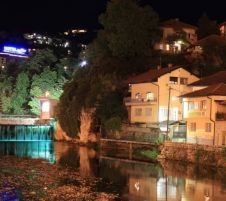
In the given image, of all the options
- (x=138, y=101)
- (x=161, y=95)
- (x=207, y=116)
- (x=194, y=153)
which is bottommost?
(x=194, y=153)

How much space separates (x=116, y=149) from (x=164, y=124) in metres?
6.57

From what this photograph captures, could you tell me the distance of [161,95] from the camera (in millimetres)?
62312

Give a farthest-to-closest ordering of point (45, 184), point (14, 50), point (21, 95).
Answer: point (14, 50) < point (21, 95) < point (45, 184)

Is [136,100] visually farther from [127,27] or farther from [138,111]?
[127,27]

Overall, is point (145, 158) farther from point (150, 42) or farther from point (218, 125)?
point (150, 42)

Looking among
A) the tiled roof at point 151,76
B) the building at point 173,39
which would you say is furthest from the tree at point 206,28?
the tiled roof at point 151,76

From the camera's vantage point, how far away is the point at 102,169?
42.8m

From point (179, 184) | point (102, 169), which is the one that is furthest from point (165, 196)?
point (102, 169)

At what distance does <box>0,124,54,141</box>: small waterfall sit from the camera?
78.6 meters

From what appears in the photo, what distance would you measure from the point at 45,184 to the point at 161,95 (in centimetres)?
3199

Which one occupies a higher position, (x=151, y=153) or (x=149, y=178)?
(x=151, y=153)

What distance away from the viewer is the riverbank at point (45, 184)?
28.6 metres

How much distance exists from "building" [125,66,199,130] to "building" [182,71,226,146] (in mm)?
7961

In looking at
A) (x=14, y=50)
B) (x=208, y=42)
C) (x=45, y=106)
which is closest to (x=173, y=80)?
(x=208, y=42)
